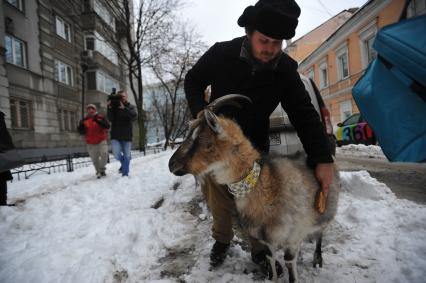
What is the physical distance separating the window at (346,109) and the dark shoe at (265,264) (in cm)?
2090

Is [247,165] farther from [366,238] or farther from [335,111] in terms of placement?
[335,111]

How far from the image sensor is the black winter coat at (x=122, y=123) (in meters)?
8.18

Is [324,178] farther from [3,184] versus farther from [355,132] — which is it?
[355,132]

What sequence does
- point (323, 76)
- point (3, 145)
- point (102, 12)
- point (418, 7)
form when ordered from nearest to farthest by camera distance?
point (3, 145) → point (418, 7) → point (102, 12) → point (323, 76)

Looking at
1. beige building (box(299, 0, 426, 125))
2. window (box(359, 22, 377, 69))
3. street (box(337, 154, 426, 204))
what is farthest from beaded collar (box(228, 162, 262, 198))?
window (box(359, 22, 377, 69))

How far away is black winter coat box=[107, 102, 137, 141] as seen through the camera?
8.18 meters

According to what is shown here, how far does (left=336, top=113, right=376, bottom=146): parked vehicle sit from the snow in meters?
7.83

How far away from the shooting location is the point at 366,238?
3.30 meters

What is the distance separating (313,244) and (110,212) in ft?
10.5

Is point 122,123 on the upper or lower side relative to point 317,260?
upper

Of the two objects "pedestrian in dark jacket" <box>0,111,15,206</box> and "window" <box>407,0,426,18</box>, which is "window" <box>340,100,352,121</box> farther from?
"pedestrian in dark jacket" <box>0,111,15,206</box>

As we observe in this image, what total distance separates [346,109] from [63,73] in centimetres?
2010

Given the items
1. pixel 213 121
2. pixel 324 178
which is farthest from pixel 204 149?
pixel 324 178

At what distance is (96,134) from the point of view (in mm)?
8336
